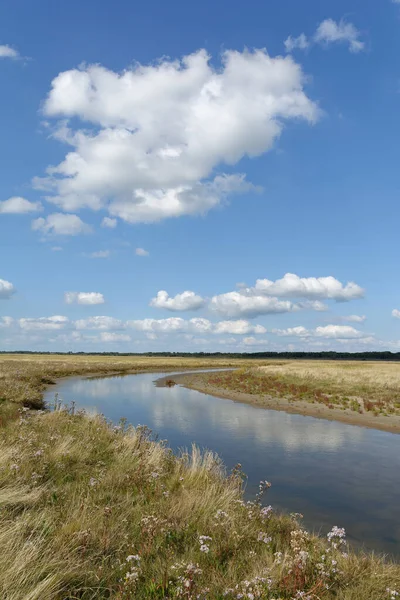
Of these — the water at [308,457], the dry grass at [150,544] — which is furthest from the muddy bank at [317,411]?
the dry grass at [150,544]

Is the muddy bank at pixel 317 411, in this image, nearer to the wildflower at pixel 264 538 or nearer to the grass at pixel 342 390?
the grass at pixel 342 390

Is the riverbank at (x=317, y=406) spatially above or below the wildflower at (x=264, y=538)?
below

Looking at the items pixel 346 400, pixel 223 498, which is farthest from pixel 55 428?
pixel 346 400

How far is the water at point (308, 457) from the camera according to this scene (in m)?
10.9

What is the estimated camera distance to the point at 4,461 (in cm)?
884

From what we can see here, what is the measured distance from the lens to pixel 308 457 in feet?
56.9

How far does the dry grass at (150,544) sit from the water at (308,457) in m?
2.89

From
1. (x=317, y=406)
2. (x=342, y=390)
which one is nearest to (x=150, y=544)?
(x=317, y=406)

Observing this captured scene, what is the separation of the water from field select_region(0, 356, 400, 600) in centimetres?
293

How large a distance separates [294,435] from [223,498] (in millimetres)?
14441

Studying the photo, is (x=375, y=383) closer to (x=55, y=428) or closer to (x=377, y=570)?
(x=55, y=428)

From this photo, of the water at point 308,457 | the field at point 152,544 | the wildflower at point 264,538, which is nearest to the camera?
the field at point 152,544

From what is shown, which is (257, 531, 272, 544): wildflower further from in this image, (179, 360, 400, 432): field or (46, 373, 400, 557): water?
(179, 360, 400, 432): field

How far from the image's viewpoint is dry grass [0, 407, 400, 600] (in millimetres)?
4723
